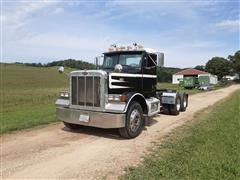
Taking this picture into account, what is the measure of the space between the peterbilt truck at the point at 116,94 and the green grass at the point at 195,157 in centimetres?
123

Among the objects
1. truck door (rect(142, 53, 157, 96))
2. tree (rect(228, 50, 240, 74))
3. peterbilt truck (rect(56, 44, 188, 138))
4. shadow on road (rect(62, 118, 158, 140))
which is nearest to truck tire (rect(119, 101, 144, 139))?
peterbilt truck (rect(56, 44, 188, 138))

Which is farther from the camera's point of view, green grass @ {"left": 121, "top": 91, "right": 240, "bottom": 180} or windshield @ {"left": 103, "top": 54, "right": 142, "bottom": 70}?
windshield @ {"left": 103, "top": 54, "right": 142, "bottom": 70}

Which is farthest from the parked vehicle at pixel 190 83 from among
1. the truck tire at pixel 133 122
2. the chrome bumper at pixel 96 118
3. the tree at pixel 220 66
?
the tree at pixel 220 66

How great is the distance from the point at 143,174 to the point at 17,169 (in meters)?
2.43

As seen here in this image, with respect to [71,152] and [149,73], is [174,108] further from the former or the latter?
[71,152]

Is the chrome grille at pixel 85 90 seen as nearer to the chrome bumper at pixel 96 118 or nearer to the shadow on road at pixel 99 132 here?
the chrome bumper at pixel 96 118

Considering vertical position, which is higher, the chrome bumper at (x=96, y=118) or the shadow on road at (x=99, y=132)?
the chrome bumper at (x=96, y=118)

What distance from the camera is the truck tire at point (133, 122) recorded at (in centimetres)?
820

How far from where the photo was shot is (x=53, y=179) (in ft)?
16.8

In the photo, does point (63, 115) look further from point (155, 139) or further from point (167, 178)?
point (167, 178)

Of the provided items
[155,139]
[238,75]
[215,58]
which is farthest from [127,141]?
[238,75]

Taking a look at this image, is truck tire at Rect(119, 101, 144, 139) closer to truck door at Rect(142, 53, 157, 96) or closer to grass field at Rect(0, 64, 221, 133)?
truck door at Rect(142, 53, 157, 96)

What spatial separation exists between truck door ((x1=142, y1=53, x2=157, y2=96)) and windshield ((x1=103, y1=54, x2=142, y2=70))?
0.25m

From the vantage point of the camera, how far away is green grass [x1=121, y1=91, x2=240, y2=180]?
5.26 m
